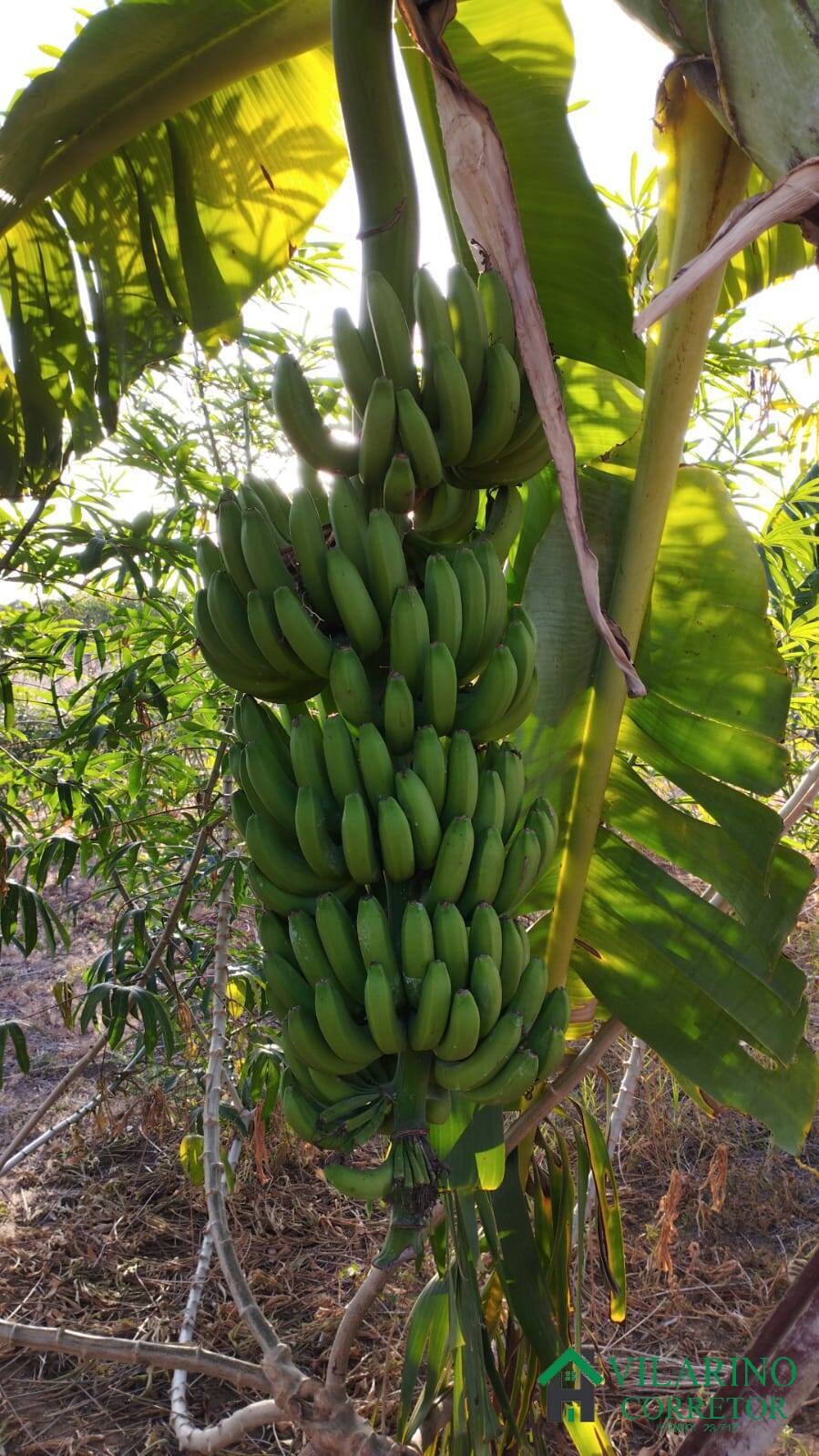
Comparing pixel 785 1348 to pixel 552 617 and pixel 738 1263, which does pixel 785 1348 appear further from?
pixel 738 1263

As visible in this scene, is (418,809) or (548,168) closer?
(418,809)

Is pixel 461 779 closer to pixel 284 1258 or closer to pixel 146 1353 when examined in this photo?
pixel 146 1353

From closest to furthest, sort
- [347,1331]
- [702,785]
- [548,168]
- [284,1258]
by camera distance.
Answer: [548,168], [702,785], [347,1331], [284,1258]

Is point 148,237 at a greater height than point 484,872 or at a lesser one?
greater

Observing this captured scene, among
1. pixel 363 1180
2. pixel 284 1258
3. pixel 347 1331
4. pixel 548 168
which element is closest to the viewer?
pixel 363 1180

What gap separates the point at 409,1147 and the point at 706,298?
105cm

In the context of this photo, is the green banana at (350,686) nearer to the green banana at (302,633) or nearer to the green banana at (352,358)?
the green banana at (302,633)

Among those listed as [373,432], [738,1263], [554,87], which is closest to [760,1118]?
[373,432]

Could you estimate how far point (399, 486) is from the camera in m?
0.90

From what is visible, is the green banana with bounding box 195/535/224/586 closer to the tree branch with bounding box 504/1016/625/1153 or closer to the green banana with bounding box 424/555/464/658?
the green banana with bounding box 424/555/464/658

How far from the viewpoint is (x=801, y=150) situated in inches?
26.5

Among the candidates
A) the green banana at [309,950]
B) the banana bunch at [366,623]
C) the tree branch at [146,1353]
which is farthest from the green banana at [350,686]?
the tree branch at [146,1353]

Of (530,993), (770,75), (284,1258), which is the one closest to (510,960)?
(530,993)

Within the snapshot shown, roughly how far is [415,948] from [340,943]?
0.08 meters
